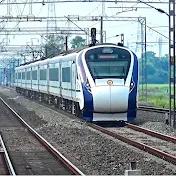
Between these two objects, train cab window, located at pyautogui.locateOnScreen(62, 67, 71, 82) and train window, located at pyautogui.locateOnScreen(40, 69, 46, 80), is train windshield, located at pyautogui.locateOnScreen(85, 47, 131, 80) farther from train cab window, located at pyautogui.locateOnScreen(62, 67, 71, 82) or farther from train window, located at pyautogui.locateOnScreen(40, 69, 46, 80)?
train window, located at pyautogui.locateOnScreen(40, 69, 46, 80)

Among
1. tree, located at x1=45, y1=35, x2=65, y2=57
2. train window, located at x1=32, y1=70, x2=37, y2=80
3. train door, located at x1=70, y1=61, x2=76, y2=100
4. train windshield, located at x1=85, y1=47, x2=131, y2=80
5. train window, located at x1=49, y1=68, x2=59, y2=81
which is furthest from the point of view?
tree, located at x1=45, y1=35, x2=65, y2=57

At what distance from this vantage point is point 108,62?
22.3 meters

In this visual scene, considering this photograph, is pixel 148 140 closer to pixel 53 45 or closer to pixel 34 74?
pixel 34 74

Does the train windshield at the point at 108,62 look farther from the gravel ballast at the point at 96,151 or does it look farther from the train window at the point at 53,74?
the train window at the point at 53,74

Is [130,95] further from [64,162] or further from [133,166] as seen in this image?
[133,166]

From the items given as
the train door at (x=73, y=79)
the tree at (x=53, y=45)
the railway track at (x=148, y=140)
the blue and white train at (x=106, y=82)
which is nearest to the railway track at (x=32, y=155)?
the railway track at (x=148, y=140)

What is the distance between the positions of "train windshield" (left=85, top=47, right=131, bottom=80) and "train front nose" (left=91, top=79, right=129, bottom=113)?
0.54 metres

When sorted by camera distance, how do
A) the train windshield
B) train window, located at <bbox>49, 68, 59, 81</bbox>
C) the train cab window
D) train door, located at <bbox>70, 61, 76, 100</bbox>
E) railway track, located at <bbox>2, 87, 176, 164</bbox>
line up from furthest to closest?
train window, located at <bbox>49, 68, 59, 81</bbox> → the train cab window → train door, located at <bbox>70, 61, 76, 100</bbox> → the train windshield → railway track, located at <bbox>2, 87, 176, 164</bbox>

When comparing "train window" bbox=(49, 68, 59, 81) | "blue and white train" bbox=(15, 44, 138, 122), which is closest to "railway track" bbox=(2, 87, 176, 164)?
"blue and white train" bbox=(15, 44, 138, 122)

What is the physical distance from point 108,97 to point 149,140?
165 inches

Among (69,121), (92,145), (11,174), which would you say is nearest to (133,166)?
(11,174)

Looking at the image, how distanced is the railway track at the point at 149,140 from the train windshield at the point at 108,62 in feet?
6.91

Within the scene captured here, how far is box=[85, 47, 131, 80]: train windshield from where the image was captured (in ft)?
72.3

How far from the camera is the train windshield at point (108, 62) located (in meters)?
22.0
